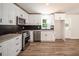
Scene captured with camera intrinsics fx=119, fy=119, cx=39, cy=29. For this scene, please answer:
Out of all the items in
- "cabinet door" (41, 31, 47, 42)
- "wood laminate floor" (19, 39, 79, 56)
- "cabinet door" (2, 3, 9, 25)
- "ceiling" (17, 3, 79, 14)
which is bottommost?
"wood laminate floor" (19, 39, 79, 56)

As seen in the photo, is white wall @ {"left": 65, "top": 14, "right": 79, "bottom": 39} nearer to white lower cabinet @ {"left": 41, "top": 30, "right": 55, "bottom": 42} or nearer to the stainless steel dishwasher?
white lower cabinet @ {"left": 41, "top": 30, "right": 55, "bottom": 42}

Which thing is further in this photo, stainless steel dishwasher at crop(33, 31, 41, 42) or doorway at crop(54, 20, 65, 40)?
doorway at crop(54, 20, 65, 40)

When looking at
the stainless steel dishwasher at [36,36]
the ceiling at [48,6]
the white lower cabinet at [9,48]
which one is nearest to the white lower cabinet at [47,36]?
the stainless steel dishwasher at [36,36]

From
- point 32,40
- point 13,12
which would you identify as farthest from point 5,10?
point 32,40

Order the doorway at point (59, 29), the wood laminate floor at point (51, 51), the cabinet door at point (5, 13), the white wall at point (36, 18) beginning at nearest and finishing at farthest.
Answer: the cabinet door at point (5, 13) → the wood laminate floor at point (51, 51) → the white wall at point (36, 18) → the doorway at point (59, 29)

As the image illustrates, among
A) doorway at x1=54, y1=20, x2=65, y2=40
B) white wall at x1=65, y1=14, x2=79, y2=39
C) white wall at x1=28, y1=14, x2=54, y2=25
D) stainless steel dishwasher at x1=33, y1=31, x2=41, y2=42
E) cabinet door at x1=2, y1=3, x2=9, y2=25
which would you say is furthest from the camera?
white wall at x1=65, y1=14, x2=79, y2=39

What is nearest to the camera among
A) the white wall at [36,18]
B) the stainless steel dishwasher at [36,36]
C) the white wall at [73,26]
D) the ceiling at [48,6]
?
the ceiling at [48,6]

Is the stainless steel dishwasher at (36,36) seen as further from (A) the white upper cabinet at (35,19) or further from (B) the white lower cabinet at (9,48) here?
(B) the white lower cabinet at (9,48)

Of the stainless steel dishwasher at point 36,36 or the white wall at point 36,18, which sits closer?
the stainless steel dishwasher at point 36,36

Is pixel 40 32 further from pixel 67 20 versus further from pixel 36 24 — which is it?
pixel 67 20

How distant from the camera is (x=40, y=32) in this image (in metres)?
Result: 6.91

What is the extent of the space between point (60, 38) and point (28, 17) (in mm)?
2554

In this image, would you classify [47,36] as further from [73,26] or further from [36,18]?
[73,26]

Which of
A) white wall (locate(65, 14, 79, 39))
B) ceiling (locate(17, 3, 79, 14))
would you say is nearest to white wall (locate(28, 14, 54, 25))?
ceiling (locate(17, 3, 79, 14))
